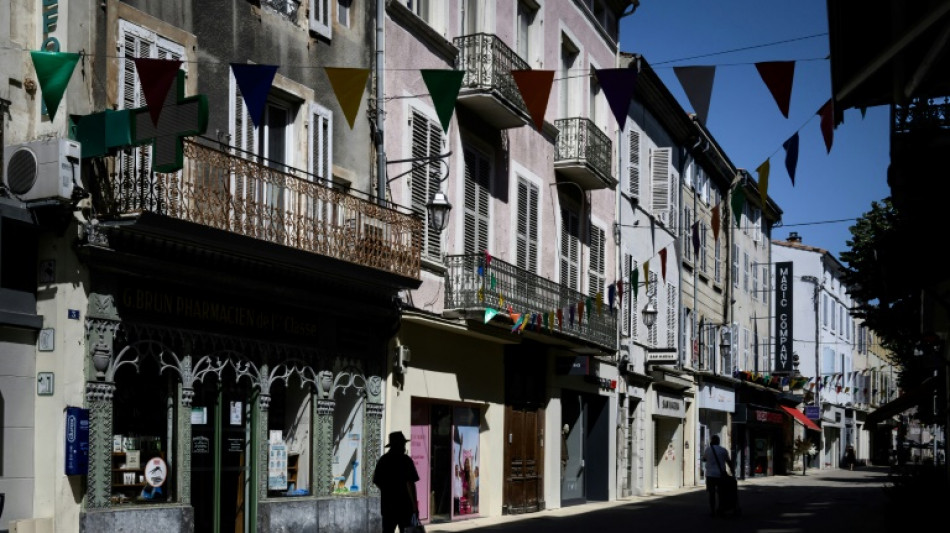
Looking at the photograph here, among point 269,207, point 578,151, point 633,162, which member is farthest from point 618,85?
point 633,162

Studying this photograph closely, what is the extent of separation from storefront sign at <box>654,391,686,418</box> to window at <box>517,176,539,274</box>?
10.7 m

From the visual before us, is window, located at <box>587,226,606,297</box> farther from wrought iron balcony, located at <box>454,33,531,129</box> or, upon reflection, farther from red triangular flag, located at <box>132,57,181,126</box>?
red triangular flag, located at <box>132,57,181,126</box>

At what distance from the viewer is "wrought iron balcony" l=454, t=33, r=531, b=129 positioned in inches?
819

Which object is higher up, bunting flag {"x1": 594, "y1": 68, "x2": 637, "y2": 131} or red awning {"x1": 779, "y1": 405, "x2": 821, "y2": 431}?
bunting flag {"x1": 594, "y1": 68, "x2": 637, "y2": 131}

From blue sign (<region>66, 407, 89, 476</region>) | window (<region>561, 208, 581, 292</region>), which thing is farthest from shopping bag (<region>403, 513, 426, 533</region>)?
window (<region>561, 208, 581, 292</region>)

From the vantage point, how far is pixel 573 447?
2838cm

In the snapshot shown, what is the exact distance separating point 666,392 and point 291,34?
21.0 m

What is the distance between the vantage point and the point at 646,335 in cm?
3303

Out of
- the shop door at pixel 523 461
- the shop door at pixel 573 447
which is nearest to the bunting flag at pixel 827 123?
the shop door at pixel 523 461

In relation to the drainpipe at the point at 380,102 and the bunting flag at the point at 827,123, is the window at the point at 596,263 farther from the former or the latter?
the bunting flag at the point at 827,123

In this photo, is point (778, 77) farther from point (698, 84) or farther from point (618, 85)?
point (618, 85)

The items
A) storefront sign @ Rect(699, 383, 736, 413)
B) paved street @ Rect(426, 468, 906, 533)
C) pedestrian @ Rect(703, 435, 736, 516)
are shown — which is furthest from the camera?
storefront sign @ Rect(699, 383, 736, 413)

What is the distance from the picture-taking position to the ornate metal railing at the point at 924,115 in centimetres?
1591

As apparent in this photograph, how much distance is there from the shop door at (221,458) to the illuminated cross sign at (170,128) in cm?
365
